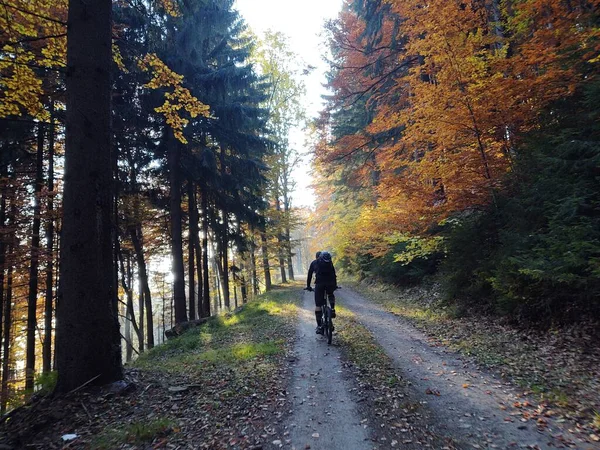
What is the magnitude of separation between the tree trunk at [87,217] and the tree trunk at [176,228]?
9.29 metres

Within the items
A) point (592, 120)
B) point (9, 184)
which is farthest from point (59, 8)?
point (592, 120)

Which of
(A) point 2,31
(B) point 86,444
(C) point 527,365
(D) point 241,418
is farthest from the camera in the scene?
(A) point 2,31

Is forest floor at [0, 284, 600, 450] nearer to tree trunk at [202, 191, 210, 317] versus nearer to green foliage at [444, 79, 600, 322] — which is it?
green foliage at [444, 79, 600, 322]

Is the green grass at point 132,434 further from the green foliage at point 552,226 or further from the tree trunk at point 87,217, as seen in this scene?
the green foliage at point 552,226

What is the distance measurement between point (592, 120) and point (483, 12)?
5332 mm

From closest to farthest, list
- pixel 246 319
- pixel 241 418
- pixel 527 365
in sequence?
1. pixel 241 418
2. pixel 527 365
3. pixel 246 319

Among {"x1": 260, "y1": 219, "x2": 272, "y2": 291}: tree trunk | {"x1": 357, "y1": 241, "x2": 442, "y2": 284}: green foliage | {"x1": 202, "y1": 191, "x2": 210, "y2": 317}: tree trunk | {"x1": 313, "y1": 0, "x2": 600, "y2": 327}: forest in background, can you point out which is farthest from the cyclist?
{"x1": 260, "y1": 219, "x2": 272, "y2": 291}: tree trunk

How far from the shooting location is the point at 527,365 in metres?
5.40

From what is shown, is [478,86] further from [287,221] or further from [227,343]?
[287,221]

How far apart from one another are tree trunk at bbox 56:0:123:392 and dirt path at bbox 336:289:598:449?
16.0 feet

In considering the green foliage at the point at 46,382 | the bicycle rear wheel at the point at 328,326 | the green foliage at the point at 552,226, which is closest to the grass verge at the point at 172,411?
the green foliage at the point at 46,382

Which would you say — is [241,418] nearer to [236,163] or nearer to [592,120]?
[592,120]

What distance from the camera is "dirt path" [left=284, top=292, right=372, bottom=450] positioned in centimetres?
376

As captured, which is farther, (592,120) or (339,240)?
(339,240)
